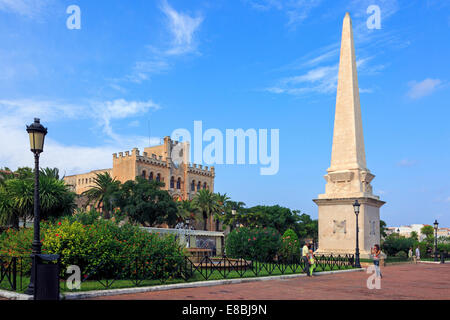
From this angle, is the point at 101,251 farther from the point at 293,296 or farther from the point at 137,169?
the point at 137,169

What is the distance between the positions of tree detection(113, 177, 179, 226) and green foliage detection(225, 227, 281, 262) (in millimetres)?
32195

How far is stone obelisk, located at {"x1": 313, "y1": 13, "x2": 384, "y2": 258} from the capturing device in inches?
1129

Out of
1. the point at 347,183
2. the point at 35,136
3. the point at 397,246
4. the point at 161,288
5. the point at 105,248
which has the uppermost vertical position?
the point at 35,136

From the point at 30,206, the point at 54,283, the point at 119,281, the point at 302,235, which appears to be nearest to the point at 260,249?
the point at 119,281

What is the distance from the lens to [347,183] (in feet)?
96.7

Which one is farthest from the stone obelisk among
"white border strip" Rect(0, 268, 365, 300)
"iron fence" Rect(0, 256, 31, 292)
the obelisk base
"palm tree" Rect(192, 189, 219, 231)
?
"palm tree" Rect(192, 189, 219, 231)

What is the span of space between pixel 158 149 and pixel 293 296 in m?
70.7

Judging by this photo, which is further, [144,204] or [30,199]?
[144,204]

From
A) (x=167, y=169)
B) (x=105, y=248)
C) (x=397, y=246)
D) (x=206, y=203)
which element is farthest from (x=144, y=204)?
(x=105, y=248)

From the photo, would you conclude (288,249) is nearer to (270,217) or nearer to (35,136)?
(35,136)

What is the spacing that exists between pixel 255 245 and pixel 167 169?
55.7 meters

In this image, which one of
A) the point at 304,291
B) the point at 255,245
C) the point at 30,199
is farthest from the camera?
the point at 30,199

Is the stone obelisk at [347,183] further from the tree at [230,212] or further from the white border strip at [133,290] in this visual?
the tree at [230,212]

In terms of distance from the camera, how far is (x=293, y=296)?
41.3ft
